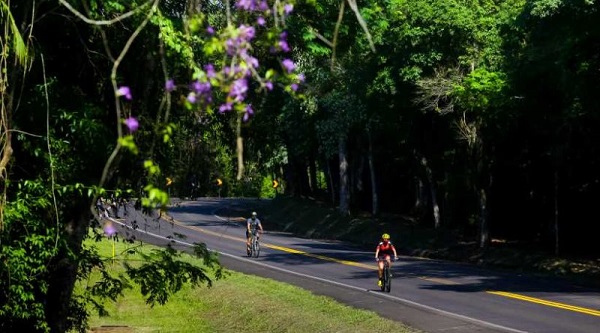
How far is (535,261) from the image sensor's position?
37906 millimetres

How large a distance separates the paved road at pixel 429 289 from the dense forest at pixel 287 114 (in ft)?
4.93

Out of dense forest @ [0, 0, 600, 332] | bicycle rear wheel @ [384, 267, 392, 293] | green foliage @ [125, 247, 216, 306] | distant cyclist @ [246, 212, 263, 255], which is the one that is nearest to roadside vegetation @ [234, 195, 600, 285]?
dense forest @ [0, 0, 600, 332]

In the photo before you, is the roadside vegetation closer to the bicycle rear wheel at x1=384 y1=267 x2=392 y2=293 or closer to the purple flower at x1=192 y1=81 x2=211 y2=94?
the bicycle rear wheel at x1=384 y1=267 x2=392 y2=293

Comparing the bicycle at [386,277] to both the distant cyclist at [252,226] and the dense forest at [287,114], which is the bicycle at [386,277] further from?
the distant cyclist at [252,226]

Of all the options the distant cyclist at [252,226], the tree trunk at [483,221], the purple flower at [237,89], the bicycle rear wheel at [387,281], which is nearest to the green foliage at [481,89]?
the tree trunk at [483,221]

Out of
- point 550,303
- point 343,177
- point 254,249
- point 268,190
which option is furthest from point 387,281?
point 268,190

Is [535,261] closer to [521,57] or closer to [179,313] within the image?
[521,57]

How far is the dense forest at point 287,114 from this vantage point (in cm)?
793

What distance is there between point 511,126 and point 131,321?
808 inches

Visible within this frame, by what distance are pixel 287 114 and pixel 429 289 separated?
19461 millimetres

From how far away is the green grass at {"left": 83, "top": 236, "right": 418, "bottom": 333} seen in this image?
21.0 metres

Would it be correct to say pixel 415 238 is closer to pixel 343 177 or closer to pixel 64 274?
pixel 343 177

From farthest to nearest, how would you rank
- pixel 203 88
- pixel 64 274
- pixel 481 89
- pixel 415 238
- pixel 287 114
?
pixel 415 238
pixel 287 114
pixel 481 89
pixel 64 274
pixel 203 88

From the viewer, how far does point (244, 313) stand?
24.8 m
